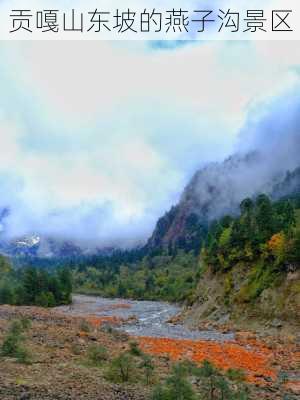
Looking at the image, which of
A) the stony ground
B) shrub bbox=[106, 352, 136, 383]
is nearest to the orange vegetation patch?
the stony ground

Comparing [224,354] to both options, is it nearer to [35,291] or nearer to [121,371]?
[121,371]

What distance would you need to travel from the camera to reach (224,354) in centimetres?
3388

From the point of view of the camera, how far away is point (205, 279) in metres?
71.9

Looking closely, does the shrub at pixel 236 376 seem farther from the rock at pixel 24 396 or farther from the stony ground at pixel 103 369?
the rock at pixel 24 396

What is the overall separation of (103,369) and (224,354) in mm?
13377

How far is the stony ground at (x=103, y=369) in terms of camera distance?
17.9 meters

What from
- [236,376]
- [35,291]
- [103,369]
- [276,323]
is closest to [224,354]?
[236,376]

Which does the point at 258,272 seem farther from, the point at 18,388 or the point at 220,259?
the point at 18,388

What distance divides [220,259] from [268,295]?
15.5 metres

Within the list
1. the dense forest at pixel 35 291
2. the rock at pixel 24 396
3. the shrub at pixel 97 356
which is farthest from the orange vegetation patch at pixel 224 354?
the dense forest at pixel 35 291

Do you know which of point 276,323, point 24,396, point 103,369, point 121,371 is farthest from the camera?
point 276,323

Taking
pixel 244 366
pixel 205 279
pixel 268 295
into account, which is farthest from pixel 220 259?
pixel 244 366

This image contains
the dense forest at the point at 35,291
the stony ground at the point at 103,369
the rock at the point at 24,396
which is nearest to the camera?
the rock at the point at 24,396

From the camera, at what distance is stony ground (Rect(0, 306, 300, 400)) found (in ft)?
58.7
